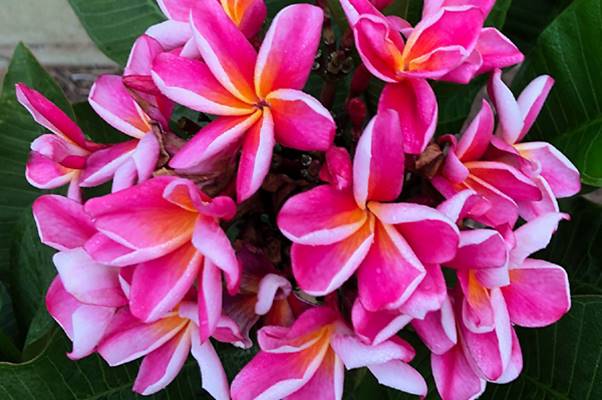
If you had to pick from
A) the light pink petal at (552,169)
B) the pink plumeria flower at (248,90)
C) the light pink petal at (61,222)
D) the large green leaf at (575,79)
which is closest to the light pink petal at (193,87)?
the pink plumeria flower at (248,90)

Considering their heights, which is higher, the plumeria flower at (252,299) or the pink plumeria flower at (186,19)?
the pink plumeria flower at (186,19)

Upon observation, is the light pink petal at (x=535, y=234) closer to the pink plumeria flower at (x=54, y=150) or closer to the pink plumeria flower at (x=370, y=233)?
the pink plumeria flower at (x=370, y=233)

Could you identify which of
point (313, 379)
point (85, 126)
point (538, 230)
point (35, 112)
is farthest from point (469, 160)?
point (85, 126)

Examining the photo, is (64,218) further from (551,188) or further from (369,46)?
(551,188)

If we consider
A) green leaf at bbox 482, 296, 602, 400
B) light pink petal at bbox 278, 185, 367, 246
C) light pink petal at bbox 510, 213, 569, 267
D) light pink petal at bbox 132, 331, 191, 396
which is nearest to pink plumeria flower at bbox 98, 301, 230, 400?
light pink petal at bbox 132, 331, 191, 396

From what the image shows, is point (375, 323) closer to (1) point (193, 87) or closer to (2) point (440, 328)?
(2) point (440, 328)
